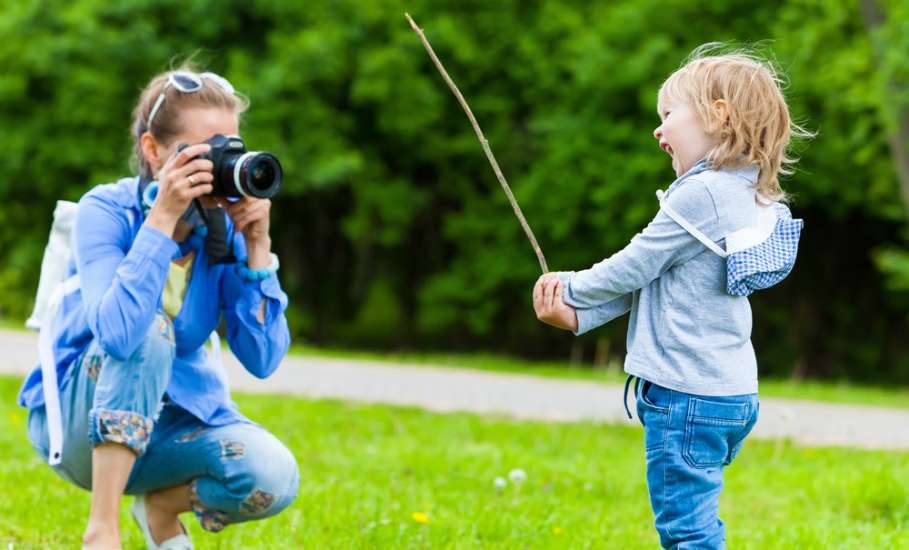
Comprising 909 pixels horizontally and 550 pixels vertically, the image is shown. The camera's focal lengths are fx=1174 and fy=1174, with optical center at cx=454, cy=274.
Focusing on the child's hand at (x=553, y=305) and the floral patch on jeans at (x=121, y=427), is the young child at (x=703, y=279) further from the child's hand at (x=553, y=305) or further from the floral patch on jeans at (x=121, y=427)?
the floral patch on jeans at (x=121, y=427)

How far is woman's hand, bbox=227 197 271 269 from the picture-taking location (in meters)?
3.07

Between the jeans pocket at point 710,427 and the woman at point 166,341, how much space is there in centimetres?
116

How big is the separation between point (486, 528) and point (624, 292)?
1.41m

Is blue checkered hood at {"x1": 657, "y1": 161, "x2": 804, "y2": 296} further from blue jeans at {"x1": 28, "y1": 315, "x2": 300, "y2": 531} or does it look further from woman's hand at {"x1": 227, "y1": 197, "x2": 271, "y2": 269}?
blue jeans at {"x1": 28, "y1": 315, "x2": 300, "y2": 531}

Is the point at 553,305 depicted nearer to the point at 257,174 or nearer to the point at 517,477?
the point at 257,174

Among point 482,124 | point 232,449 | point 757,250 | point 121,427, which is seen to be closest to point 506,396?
point 232,449

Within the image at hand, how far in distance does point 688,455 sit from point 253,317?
4.20 ft

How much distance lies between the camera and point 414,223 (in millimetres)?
19531

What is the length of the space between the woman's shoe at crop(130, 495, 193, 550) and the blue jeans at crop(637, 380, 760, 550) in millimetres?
1394

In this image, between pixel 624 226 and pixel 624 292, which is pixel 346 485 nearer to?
pixel 624 292

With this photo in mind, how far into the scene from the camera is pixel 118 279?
285 centimetres

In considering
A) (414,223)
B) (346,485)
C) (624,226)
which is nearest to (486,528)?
(346,485)

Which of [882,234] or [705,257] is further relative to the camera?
[882,234]

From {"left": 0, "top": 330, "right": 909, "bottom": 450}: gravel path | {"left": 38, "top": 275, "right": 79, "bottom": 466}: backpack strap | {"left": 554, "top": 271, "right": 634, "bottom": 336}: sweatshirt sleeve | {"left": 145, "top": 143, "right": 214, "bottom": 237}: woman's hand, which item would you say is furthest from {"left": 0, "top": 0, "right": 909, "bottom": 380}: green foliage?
{"left": 38, "top": 275, "right": 79, "bottom": 466}: backpack strap
